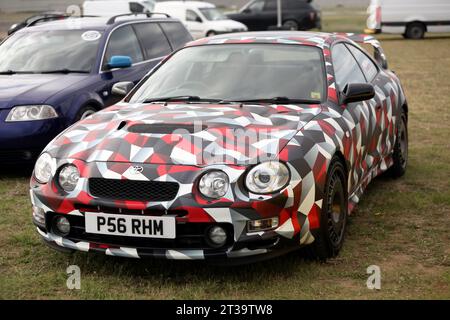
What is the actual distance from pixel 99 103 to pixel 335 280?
3.98 metres

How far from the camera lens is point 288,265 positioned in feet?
14.9

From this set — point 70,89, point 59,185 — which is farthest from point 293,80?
point 70,89

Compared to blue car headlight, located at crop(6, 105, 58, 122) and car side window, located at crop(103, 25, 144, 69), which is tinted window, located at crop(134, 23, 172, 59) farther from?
blue car headlight, located at crop(6, 105, 58, 122)

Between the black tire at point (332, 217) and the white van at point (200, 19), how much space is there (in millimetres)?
21686

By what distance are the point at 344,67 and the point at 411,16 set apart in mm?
21209

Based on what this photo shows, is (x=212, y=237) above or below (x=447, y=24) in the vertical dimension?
above

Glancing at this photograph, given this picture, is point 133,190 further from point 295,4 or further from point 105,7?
point 295,4

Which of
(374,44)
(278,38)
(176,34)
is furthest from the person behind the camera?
(176,34)

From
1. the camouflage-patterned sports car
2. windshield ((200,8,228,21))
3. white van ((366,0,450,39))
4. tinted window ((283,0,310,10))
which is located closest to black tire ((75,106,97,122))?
the camouflage-patterned sports car

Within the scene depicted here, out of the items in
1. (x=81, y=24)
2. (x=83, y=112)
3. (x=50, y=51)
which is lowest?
(x=83, y=112)

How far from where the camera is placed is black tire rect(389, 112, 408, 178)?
6781mm

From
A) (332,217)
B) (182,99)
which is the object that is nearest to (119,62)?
(182,99)

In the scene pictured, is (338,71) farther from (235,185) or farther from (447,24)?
(447,24)

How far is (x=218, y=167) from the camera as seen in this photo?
Answer: 4094 mm
